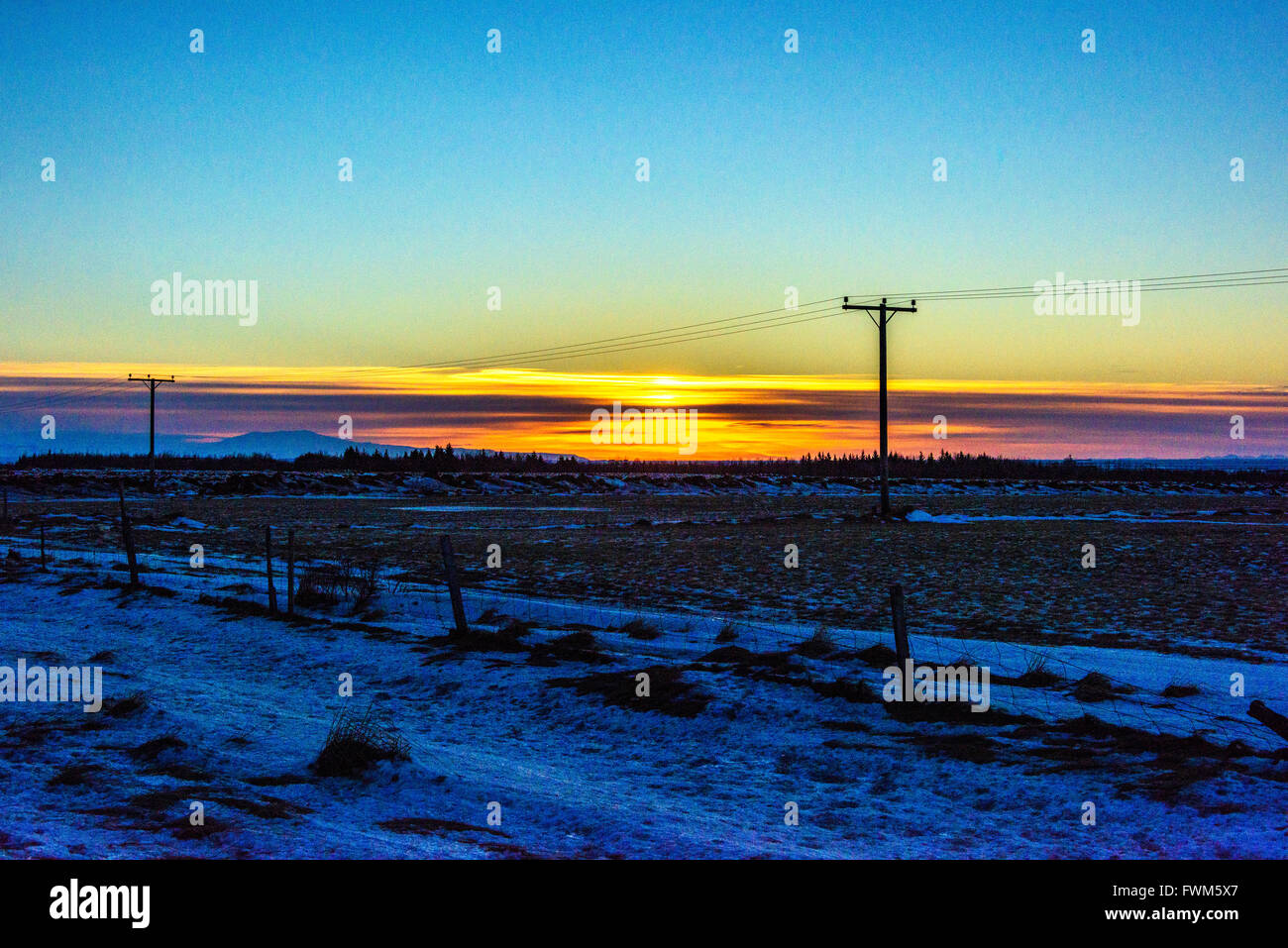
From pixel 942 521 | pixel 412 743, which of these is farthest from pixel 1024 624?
pixel 942 521

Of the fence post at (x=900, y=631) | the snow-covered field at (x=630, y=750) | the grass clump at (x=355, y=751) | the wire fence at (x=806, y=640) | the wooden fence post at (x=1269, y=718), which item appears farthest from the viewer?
the fence post at (x=900, y=631)

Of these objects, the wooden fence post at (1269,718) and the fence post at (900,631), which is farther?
the fence post at (900,631)

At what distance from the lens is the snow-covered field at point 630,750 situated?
338 inches

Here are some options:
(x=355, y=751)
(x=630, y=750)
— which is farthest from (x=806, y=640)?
(x=355, y=751)

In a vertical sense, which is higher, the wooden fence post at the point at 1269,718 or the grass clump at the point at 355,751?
the wooden fence post at the point at 1269,718

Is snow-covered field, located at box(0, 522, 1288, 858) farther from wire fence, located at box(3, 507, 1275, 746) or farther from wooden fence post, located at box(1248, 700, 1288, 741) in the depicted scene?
wooden fence post, located at box(1248, 700, 1288, 741)

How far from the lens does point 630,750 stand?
39.1 feet

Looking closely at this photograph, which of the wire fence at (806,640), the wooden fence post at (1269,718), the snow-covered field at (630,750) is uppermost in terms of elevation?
the wooden fence post at (1269,718)

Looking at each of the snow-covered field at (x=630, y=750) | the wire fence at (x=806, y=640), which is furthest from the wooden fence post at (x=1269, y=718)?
the wire fence at (x=806, y=640)

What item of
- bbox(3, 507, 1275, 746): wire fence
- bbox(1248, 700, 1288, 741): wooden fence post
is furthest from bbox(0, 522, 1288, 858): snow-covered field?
bbox(1248, 700, 1288, 741): wooden fence post

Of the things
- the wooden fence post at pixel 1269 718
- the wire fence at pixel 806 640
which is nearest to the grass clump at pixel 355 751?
the wire fence at pixel 806 640

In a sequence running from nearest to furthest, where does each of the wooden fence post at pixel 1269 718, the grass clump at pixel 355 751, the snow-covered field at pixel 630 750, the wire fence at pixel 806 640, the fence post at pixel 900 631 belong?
the snow-covered field at pixel 630 750
the wooden fence post at pixel 1269 718
the grass clump at pixel 355 751
the wire fence at pixel 806 640
the fence post at pixel 900 631

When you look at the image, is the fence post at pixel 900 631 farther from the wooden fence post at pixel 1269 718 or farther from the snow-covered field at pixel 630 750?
the wooden fence post at pixel 1269 718
